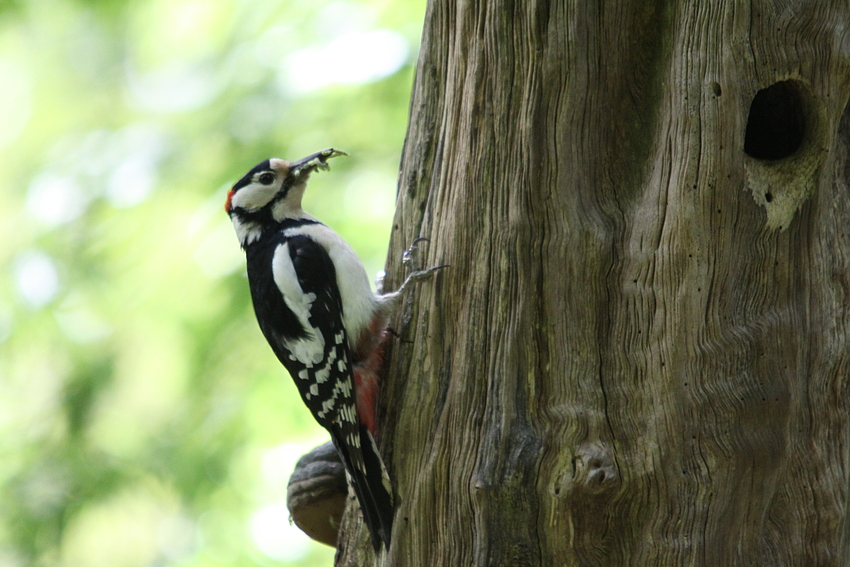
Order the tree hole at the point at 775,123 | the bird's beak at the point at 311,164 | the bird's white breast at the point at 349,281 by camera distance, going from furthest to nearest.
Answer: the bird's beak at the point at 311,164 → the bird's white breast at the point at 349,281 → the tree hole at the point at 775,123

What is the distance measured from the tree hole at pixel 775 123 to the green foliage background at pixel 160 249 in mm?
2856

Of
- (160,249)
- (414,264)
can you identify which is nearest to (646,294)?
(414,264)

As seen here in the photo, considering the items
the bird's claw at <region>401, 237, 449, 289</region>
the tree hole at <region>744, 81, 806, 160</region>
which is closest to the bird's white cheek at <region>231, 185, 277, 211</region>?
the bird's claw at <region>401, 237, 449, 289</region>

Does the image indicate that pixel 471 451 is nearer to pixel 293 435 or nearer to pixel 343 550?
pixel 343 550

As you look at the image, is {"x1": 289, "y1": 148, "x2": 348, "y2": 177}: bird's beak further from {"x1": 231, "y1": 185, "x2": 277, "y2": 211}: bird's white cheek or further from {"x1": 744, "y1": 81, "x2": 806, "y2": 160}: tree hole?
{"x1": 744, "y1": 81, "x2": 806, "y2": 160}: tree hole

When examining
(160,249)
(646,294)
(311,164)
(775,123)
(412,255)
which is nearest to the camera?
(646,294)

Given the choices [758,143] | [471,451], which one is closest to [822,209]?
[758,143]

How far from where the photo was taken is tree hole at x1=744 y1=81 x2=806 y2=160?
89.0 inches

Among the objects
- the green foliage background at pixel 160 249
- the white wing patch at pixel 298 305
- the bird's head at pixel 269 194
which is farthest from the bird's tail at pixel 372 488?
the green foliage background at pixel 160 249

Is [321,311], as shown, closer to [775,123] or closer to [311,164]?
[311,164]

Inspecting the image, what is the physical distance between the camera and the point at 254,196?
3.20m

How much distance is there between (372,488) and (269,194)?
4.32 ft

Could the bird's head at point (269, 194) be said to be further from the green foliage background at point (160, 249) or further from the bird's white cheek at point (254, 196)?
the green foliage background at point (160, 249)

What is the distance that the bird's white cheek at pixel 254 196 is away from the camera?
10.4 ft
